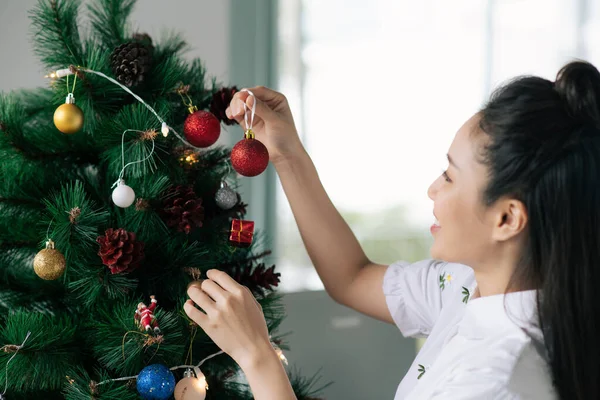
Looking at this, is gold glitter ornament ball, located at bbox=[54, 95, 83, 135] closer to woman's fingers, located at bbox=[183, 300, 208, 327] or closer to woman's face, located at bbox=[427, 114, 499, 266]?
woman's fingers, located at bbox=[183, 300, 208, 327]

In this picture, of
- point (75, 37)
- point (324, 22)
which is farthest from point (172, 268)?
point (324, 22)

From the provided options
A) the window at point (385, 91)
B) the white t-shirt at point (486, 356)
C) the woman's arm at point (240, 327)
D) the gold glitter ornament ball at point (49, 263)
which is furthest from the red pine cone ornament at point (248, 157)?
the window at point (385, 91)

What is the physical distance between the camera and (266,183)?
5.43 feet

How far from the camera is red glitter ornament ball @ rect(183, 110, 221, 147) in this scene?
0.87 metres

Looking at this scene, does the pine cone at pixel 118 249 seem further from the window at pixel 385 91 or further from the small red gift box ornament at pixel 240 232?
the window at pixel 385 91

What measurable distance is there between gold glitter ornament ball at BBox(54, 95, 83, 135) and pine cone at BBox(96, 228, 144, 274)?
138 mm

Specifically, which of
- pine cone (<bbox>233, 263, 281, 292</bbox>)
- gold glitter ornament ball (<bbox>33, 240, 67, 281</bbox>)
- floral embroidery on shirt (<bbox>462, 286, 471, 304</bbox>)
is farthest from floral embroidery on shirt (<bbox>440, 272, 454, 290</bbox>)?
gold glitter ornament ball (<bbox>33, 240, 67, 281</bbox>)

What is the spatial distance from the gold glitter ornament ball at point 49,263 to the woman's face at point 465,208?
51 centimetres

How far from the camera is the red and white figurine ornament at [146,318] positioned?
798 mm

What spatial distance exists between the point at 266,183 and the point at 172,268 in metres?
0.78

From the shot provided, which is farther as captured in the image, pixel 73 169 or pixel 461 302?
pixel 461 302

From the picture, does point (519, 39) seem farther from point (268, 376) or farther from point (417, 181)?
point (268, 376)

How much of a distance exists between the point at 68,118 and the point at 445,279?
27.8 inches

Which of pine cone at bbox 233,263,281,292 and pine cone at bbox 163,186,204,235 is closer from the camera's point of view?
pine cone at bbox 163,186,204,235
